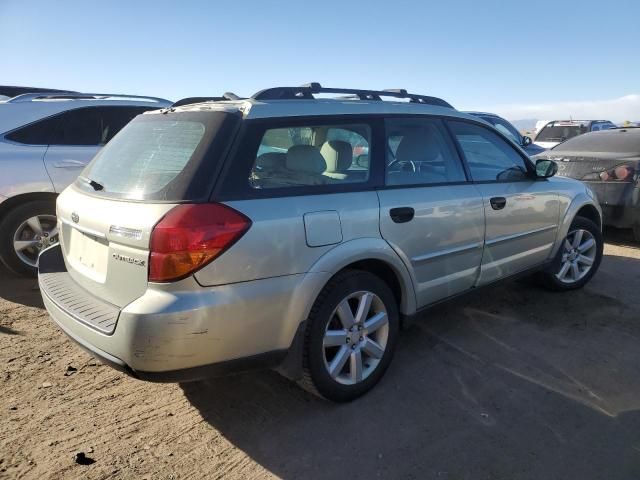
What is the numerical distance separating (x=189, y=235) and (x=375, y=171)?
124 cm

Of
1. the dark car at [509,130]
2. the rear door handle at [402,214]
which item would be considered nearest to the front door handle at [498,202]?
the rear door handle at [402,214]

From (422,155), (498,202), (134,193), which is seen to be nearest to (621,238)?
(498,202)

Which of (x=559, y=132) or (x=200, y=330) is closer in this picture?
(x=200, y=330)

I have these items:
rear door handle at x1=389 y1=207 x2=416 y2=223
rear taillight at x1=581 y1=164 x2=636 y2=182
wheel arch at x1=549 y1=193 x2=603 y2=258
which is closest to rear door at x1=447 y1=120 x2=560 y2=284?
wheel arch at x1=549 y1=193 x2=603 y2=258

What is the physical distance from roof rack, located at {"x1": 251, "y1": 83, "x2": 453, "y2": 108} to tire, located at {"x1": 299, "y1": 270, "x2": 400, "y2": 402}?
3.62 feet

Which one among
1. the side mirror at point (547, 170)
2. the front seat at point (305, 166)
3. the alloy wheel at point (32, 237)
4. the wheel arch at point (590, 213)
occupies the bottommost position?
the alloy wheel at point (32, 237)

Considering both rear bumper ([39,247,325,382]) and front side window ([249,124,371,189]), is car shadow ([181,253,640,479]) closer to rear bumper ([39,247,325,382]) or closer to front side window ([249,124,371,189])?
rear bumper ([39,247,325,382])

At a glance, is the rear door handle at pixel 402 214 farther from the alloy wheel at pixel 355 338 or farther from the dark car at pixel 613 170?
the dark car at pixel 613 170

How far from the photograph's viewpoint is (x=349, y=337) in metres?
2.80

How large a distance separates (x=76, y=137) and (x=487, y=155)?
3992 millimetres

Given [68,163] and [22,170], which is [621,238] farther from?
[22,170]

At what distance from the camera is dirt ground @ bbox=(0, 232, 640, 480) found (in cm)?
237

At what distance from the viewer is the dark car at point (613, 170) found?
6.03m

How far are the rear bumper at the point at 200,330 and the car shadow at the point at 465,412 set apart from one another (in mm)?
495
